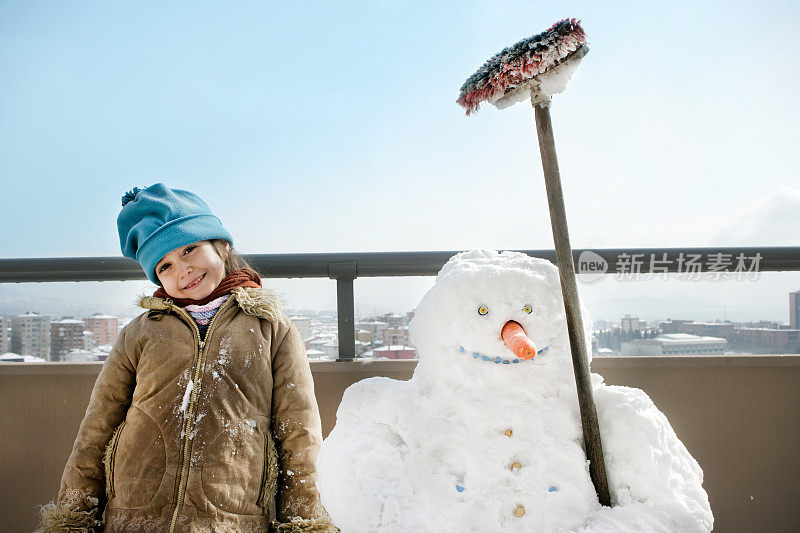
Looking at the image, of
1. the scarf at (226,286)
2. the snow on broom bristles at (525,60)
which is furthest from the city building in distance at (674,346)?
the scarf at (226,286)

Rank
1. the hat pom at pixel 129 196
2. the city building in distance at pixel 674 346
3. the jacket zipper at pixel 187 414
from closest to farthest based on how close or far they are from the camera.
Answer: the jacket zipper at pixel 187 414, the hat pom at pixel 129 196, the city building in distance at pixel 674 346

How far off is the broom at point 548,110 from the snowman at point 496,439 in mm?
47

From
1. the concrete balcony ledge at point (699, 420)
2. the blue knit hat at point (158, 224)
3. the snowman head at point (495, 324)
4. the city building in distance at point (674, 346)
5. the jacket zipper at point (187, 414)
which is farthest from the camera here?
the city building in distance at point (674, 346)

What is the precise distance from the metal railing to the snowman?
69 cm

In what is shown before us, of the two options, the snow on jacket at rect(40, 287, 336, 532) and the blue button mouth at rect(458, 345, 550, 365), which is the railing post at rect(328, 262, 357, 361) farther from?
the blue button mouth at rect(458, 345, 550, 365)

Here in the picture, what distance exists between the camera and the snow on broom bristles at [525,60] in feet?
3.45

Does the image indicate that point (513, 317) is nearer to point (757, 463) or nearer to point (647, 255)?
point (647, 255)

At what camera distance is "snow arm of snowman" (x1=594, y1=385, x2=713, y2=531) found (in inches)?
42.4

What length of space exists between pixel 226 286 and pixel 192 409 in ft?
1.27

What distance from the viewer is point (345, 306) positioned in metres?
1.97

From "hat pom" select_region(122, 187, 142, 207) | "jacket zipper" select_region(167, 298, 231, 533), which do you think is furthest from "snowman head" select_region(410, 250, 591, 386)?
"hat pom" select_region(122, 187, 142, 207)

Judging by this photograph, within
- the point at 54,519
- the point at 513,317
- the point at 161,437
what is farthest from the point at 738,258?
the point at 54,519
